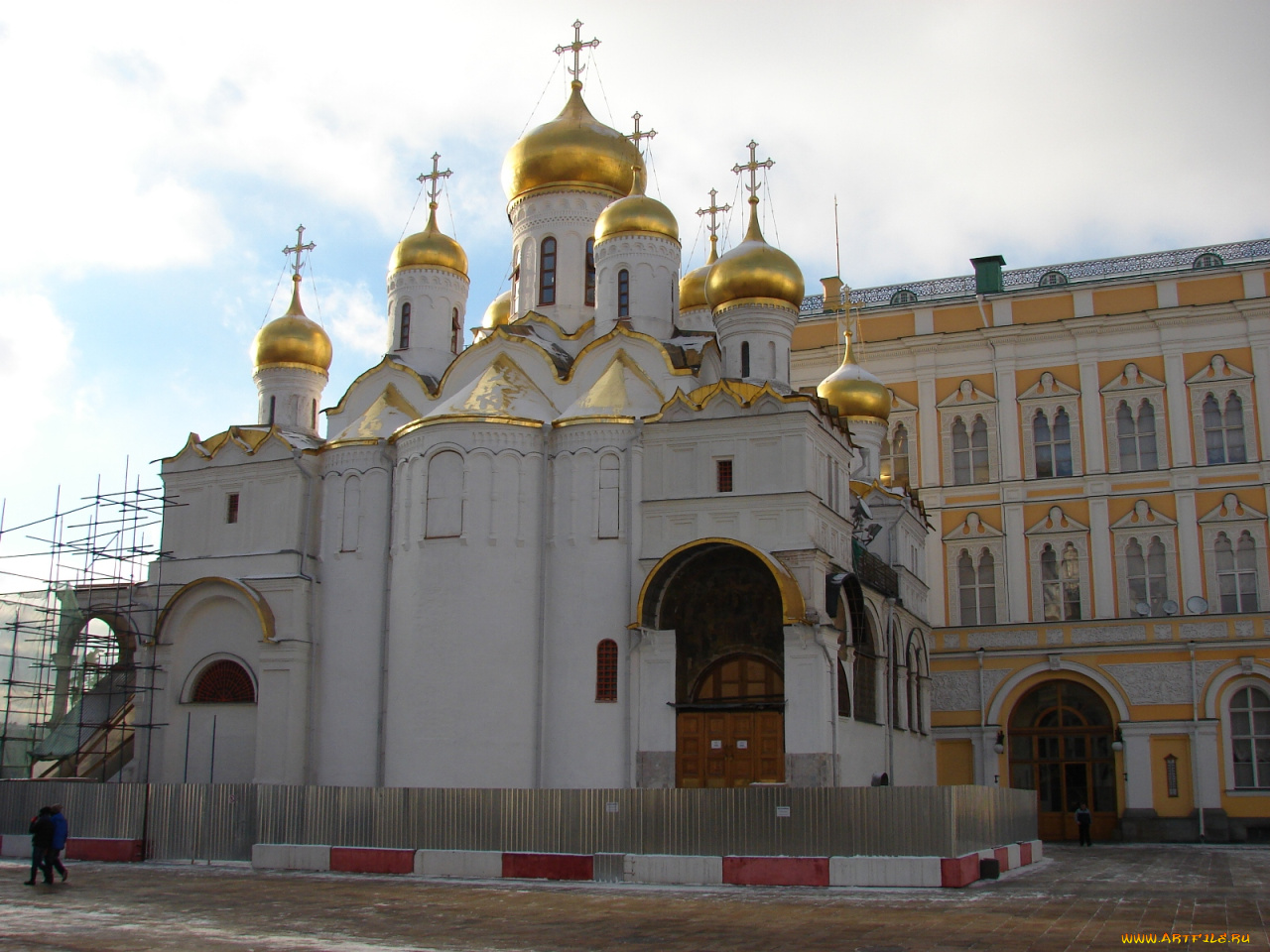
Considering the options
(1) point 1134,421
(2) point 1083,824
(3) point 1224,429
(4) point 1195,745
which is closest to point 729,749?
(2) point 1083,824

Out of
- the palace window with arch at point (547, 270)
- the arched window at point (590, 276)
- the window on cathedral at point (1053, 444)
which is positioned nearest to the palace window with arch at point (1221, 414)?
the window on cathedral at point (1053, 444)

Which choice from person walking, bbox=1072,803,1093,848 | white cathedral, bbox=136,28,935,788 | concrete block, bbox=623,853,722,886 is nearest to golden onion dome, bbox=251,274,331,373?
white cathedral, bbox=136,28,935,788

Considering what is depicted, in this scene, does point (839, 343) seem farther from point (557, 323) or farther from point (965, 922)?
point (965, 922)

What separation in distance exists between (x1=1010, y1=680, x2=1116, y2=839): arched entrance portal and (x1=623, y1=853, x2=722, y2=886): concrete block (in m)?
15.4

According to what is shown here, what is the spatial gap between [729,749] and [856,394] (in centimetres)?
1058

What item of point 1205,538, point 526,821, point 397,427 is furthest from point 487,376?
point 1205,538

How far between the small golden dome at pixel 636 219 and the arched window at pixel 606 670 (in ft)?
26.8

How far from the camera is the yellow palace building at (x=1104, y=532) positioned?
27281 millimetres

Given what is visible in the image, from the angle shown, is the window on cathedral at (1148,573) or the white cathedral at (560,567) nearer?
the white cathedral at (560,567)

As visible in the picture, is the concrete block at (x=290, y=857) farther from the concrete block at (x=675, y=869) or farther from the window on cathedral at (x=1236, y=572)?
the window on cathedral at (x=1236, y=572)

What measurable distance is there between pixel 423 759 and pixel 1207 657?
55.1 feet

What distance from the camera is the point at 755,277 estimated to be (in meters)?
22.8

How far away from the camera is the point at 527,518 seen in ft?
70.5

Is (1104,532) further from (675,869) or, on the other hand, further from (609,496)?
(675,869)
